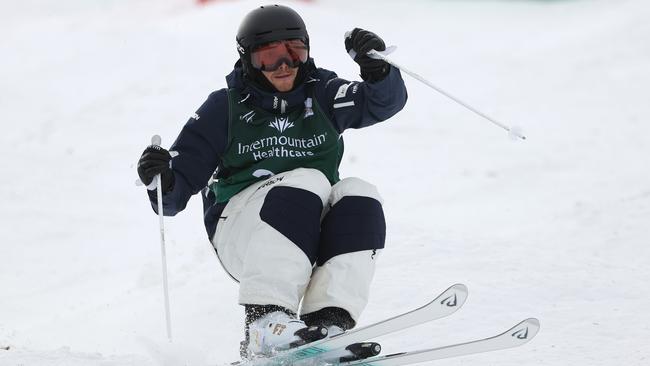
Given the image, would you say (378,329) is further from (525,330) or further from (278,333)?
(525,330)

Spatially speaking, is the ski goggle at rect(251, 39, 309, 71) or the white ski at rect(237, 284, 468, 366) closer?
the white ski at rect(237, 284, 468, 366)

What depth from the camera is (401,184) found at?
8.47 m

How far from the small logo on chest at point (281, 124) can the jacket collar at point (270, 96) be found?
0.11 ft

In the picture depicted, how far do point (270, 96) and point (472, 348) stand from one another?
49.7 inches

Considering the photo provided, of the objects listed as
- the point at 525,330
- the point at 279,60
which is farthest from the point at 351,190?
the point at 525,330

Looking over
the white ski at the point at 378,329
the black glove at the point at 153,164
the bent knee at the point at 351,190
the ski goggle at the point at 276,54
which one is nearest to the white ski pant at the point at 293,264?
the bent knee at the point at 351,190

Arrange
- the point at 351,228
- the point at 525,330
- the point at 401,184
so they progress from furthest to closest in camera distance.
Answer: the point at 401,184, the point at 351,228, the point at 525,330

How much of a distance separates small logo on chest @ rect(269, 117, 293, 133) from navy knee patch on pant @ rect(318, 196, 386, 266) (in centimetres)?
40

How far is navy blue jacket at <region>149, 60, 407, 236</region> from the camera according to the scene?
12.4 feet

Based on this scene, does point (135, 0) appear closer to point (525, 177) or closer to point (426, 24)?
point (426, 24)

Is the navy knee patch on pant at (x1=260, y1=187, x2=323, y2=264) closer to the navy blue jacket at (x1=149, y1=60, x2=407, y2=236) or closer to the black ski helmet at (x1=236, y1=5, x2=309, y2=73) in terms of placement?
the navy blue jacket at (x1=149, y1=60, x2=407, y2=236)

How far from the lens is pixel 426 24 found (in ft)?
56.2

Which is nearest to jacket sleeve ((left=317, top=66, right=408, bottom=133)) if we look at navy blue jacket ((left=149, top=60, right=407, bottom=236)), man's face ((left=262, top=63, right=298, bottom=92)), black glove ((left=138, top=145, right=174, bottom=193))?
navy blue jacket ((left=149, top=60, right=407, bottom=236))

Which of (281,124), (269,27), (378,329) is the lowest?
(378,329)
